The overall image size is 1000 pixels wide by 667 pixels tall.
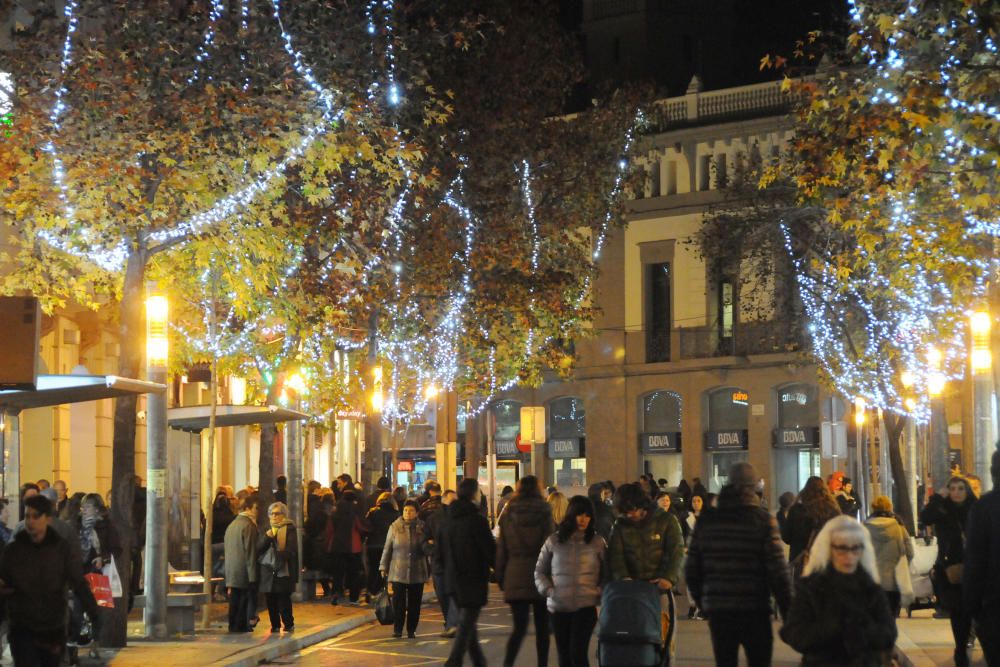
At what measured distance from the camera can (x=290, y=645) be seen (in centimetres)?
1916

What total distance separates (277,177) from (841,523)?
40.1 ft

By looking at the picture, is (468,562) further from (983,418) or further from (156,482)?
(983,418)

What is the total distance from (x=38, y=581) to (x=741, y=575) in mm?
4630

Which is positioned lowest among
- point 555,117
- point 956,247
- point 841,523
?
point 841,523

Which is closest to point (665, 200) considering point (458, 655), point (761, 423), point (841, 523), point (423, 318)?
point (761, 423)

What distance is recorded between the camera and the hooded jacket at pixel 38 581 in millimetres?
10781

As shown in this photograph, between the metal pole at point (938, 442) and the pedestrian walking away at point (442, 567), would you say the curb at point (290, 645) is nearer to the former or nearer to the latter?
the pedestrian walking away at point (442, 567)

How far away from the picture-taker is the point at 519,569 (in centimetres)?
1408

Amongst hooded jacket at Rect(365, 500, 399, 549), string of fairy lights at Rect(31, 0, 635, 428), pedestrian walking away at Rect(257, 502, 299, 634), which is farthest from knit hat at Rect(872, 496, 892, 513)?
hooded jacket at Rect(365, 500, 399, 549)

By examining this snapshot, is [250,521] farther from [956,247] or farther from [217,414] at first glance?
[956,247]

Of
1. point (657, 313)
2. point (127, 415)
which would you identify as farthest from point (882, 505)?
point (657, 313)

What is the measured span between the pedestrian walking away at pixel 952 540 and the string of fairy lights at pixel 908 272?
113 inches

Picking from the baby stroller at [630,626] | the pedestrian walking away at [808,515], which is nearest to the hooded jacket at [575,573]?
the baby stroller at [630,626]

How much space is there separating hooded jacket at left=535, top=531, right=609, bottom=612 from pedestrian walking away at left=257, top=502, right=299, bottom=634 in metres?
7.75
